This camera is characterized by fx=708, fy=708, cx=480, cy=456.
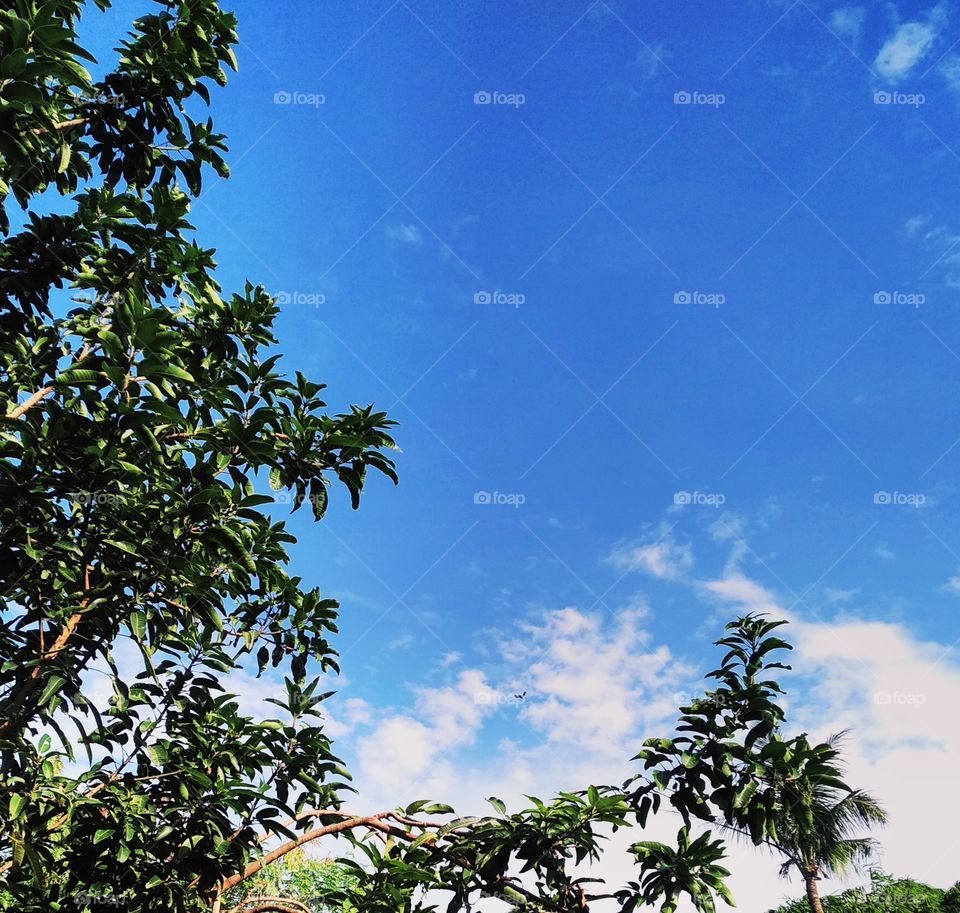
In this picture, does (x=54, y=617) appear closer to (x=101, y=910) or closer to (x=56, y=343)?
(x=101, y=910)

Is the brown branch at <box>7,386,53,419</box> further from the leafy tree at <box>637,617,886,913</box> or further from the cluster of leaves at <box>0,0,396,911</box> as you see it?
the leafy tree at <box>637,617,886,913</box>

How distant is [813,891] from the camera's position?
→ 47.9ft

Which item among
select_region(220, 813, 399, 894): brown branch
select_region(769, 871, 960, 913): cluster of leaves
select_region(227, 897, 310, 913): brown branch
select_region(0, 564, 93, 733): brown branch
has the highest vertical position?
select_region(769, 871, 960, 913): cluster of leaves

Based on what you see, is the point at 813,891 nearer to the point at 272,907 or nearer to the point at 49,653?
the point at 272,907

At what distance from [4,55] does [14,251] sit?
5.31 ft

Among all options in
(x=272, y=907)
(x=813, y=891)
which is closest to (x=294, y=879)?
(x=813, y=891)

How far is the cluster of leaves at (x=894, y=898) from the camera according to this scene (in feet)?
44.0

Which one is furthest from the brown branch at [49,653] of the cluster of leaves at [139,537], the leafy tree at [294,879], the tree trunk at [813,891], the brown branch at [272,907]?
the tree trunk at [813,891]

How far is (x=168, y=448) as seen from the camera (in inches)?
155

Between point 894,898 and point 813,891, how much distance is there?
58.5 inches

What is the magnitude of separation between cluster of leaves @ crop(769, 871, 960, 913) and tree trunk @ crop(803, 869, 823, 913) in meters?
0.58

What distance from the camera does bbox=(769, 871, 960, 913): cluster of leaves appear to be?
13422 mm

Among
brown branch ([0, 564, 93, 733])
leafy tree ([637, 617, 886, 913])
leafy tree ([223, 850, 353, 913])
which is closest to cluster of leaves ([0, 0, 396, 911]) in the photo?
brown branch ([0, 564, 93, 733])

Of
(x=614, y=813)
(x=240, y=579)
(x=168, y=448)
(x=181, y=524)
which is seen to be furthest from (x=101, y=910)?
(x=614, y=813)
